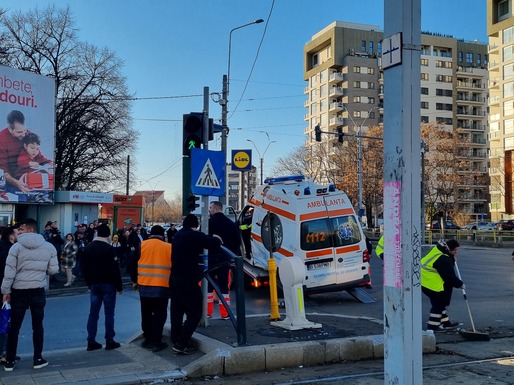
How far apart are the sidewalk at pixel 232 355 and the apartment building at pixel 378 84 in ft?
248

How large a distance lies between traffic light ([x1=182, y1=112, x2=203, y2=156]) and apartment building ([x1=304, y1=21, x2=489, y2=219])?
7518cm

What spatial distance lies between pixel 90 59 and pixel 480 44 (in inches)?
3059

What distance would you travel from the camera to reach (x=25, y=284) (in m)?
6.98

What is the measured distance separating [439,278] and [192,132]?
4736 mm

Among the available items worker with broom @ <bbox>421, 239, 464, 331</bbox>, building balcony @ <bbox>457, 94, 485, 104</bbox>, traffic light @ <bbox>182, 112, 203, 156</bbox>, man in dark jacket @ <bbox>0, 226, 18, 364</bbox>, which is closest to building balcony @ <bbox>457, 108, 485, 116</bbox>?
building balcony @ <bbox>457, 94, 485, 104</bbox>

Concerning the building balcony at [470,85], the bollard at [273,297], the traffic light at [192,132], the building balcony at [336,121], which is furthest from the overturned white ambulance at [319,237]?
the building balcony at [470,85]

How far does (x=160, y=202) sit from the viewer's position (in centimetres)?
14762

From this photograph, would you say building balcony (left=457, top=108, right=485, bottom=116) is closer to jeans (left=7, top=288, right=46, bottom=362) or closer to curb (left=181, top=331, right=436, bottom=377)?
curb (left=181, top=331, right=436, bottom=377)

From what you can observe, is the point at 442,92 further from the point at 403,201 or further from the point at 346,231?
the point at 403,201

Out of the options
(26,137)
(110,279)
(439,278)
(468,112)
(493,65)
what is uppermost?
(493,65)

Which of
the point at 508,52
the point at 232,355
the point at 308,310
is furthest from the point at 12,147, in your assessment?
the point at 508,52

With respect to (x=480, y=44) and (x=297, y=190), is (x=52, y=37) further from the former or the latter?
(x=480, y=44)

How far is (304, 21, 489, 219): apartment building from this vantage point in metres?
87.6

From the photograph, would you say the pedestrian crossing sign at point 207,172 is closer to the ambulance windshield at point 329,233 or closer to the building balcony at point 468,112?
the ambulance windshield at point 329,233
